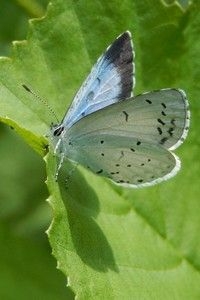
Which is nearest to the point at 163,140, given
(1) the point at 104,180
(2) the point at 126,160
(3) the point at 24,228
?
(2) the point at 126,160

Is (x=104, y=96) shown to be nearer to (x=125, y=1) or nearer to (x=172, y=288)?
(x=125, y=1)

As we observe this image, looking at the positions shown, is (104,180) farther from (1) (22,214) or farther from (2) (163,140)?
(1) (22,214)

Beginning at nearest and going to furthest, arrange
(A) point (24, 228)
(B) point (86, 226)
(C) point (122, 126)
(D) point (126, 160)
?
1. (B) point (86, 226)
2. (C) point (122, 126)
3. (D) point (126, 160)
4. (A) point (24, 228)

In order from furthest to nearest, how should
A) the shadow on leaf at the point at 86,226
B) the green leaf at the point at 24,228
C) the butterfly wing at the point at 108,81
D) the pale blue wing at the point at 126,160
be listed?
the green leaf at the point at 24,228
the pale blue wing at the point at 126,160
the butterfly wing at the point at 108,81
the shadow on leaf at the point at 86,226

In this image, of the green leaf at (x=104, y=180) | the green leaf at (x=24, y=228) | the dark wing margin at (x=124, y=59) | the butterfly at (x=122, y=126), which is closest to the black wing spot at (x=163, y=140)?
the butterfly at (x=122, y=126)

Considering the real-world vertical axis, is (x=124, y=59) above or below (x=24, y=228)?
above

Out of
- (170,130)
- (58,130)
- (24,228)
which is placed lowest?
(24,228)

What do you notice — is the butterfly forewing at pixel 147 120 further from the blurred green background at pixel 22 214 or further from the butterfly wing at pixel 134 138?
the blurred green background at pixel 22 214
